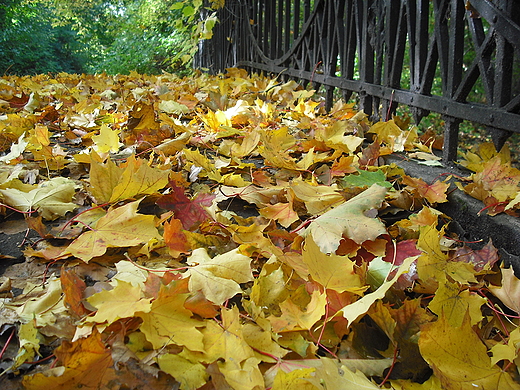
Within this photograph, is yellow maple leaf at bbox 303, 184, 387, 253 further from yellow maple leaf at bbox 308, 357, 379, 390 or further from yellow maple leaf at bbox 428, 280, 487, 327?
yellow maple leaf at bbox 308, 357, 379, 390

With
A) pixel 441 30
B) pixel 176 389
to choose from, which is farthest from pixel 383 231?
pixel 441 30

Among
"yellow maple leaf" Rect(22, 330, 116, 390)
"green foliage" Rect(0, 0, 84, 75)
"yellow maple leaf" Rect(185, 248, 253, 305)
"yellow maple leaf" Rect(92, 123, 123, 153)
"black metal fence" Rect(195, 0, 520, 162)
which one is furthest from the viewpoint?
"green foliage" Rect(0, 0, 84, 75)

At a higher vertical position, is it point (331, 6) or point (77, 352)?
point (331, 6)

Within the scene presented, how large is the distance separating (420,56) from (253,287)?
1.59 metres

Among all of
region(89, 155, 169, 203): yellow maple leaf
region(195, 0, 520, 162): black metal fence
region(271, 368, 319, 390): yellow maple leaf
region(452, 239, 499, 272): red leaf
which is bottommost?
region(452, 239, 499, 272): red leaf

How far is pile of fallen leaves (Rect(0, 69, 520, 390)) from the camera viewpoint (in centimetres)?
59

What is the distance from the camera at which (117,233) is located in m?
0.89

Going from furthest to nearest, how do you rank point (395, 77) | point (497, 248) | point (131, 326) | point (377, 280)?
1. point (395, 77)
2. point (497, 248)
3. point (377, 280)
4. point (131, 326)

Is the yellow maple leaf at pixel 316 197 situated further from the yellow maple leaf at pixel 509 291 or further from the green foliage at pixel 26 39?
the green foliage at pixel 26 39

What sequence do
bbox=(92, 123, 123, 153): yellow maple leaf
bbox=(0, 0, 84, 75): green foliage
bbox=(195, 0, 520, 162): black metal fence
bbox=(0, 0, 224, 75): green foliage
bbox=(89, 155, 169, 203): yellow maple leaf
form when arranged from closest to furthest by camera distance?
bbox=(89, 155, 169, 203): yellow maple leaf → bbox=(195, 0, 520, 162): black metal fence → bbox=(92, 123, 123, 153): yellow maple leaf → bbox=(0, 0, 224, 75): green foliage → bbox=(0, 0, 84, 75): green foliage

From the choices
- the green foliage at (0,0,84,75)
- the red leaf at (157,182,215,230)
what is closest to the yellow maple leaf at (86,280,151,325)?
the red leaf at (157,182,215,230)

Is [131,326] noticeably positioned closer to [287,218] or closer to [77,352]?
[77,352]

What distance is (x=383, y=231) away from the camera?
2.79 ft

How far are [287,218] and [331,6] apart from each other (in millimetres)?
2372
